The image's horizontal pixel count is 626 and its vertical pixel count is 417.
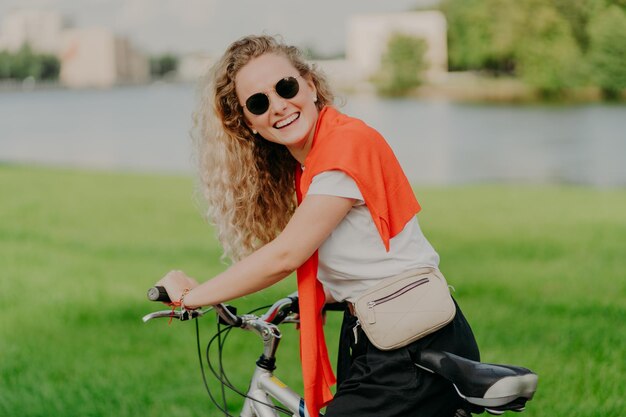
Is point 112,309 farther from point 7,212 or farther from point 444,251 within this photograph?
point 7,212

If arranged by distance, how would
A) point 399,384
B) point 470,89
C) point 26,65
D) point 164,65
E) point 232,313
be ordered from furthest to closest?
point 164,65 < point 470,89 < point 26,65 < point 232,313 < point 399,384

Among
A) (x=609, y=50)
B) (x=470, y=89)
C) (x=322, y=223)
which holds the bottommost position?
(x=470, y=89)

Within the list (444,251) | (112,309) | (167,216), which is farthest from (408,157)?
(112,309)

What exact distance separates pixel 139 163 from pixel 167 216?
54.9 feet

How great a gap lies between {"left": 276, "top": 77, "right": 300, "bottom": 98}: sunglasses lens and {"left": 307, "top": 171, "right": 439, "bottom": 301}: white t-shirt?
29 cm

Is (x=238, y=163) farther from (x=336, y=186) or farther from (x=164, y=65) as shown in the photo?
(x=164, y=65)

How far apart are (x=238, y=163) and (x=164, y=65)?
6361cm

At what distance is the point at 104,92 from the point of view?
7756 centimetres

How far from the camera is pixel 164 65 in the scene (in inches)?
2542

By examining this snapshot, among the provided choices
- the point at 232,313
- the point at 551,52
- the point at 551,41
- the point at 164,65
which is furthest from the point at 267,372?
the point at 164,65

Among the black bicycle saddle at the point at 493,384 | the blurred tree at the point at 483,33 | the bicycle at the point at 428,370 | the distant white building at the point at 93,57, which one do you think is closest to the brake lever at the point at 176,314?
the bicycle at the point at 428,370

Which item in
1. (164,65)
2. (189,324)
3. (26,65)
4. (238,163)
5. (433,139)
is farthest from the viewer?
(164,65)

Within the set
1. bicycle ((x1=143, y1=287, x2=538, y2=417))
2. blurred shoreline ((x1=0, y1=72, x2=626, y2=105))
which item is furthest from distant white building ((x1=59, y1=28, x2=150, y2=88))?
bicycle ((x1=143, y1=287, x2=538, y2=417))

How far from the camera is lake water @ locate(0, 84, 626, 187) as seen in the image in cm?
2570
